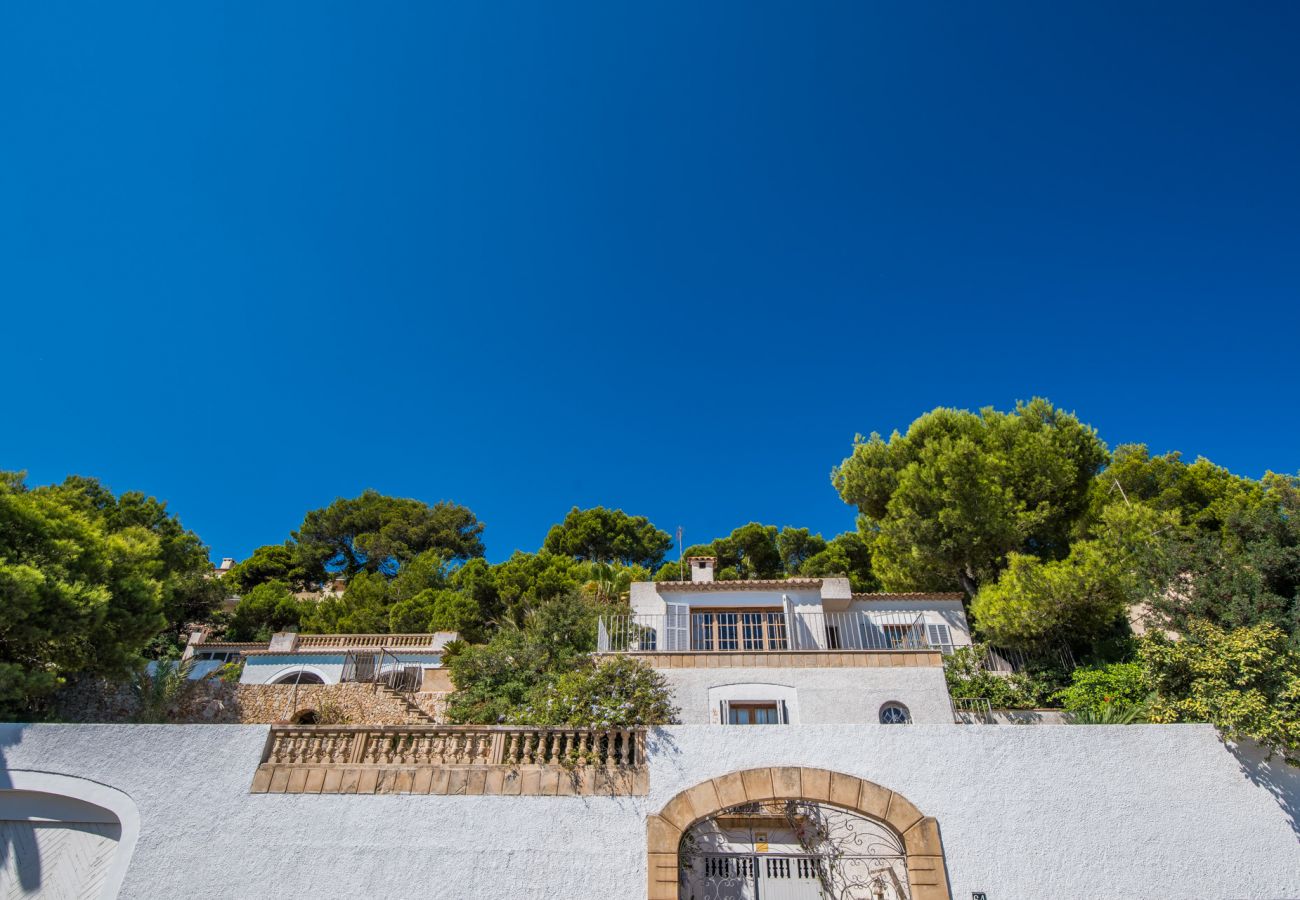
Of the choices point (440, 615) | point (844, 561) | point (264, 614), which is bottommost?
point (440, 615)

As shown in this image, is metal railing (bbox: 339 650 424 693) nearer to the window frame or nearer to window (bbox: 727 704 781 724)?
the window frame

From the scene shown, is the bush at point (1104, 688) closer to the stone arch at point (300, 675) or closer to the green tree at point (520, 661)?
the green tree at point (520, 661)

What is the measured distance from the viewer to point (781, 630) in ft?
55.8

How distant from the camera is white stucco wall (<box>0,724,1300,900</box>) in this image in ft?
24.4

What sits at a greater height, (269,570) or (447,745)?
(269,570)

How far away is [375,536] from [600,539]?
15.6 meters

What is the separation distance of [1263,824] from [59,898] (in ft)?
50.0

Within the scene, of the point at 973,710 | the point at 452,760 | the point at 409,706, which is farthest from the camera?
the point at 409,706

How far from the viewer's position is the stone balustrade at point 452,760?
796cm

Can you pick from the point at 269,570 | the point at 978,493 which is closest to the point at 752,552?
the point at 978,493

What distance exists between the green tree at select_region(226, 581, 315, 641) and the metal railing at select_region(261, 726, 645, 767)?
82.6 ft

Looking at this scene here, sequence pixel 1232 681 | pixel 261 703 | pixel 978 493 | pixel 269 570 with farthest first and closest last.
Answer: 1. pixel 269 570
2. pixel 978 493
3. pixel 261 703
4. pixel 1232 681

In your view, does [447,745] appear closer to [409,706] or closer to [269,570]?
[409,706]

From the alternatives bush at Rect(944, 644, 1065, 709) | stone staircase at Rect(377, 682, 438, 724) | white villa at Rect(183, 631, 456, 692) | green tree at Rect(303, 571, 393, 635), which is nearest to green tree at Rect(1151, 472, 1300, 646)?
bush at Rect(944, 644, 1065, 709)
